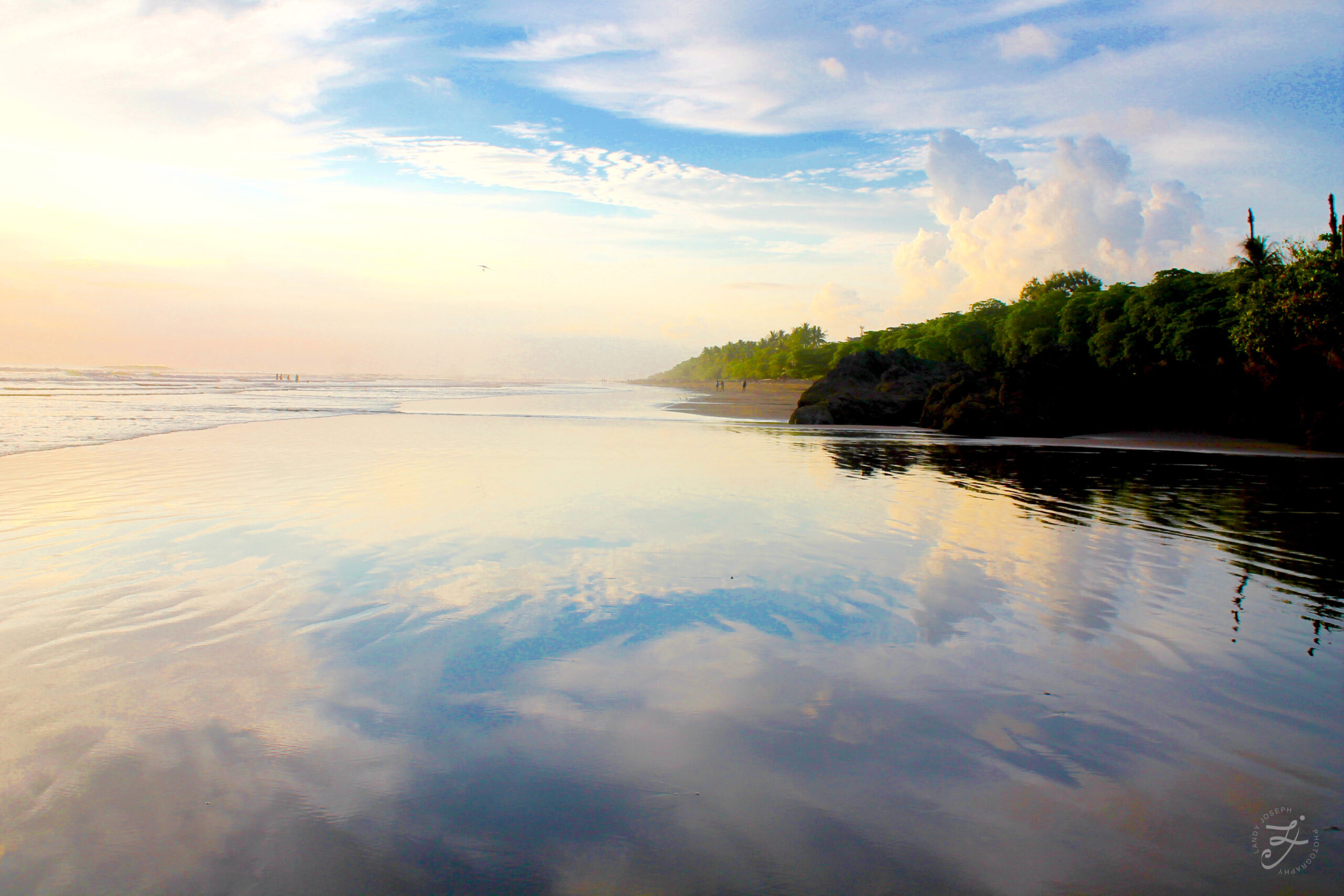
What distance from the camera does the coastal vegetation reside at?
961 inches

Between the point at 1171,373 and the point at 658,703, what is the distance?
35407 millimetres

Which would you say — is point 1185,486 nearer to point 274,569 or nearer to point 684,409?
point 274,569

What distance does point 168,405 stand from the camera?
37219 mm

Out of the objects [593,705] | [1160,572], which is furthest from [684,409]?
[593,705]

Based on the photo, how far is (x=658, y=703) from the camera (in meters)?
4.45

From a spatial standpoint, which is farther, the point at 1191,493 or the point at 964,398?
the point at 964,398

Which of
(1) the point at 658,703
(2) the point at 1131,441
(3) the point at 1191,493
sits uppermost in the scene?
(2) the point at 1131,441

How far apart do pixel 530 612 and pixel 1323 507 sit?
1336 centimetres

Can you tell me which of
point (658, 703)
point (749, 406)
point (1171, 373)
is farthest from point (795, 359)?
point (658, 703)

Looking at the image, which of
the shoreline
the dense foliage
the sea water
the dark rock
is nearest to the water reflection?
the sea water

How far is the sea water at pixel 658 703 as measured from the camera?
303cm

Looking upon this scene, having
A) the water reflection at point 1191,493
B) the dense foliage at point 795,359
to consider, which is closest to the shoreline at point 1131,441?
the water reflection at point 1191,493

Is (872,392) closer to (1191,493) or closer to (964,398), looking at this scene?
(964,398)

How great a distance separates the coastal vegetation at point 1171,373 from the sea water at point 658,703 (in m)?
18.4
